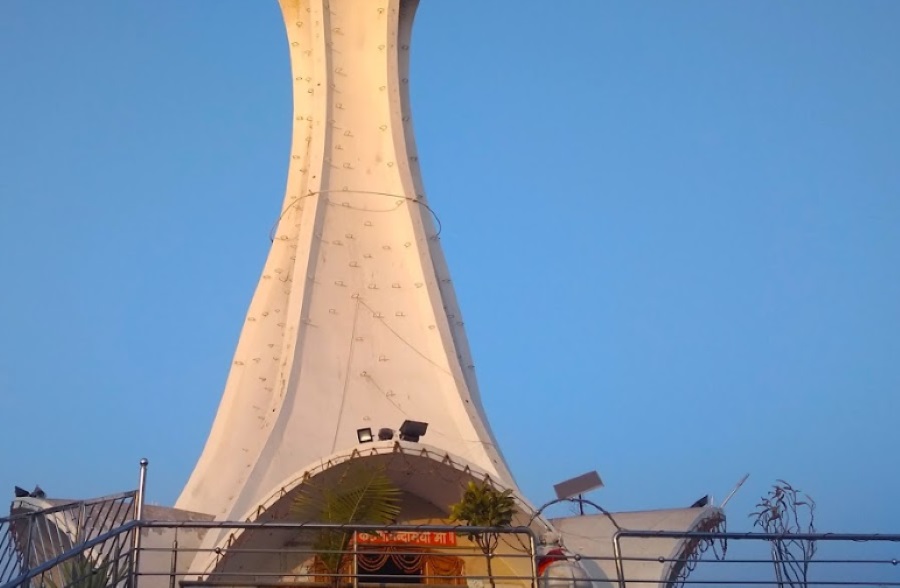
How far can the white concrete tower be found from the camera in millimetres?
14375

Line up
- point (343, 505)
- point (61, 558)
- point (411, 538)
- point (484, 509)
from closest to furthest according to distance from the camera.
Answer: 1. point (61, 558)
2. point (343, 505)
3. point (484, 509)
4. point (411, 538)

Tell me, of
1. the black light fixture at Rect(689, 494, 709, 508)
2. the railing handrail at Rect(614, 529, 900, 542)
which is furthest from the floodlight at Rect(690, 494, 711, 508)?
the railing handrail at Rect(614, 529, 900, 542)

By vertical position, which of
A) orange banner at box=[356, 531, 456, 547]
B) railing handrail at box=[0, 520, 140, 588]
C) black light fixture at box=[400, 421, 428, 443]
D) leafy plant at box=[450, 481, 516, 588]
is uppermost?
black light fixture at box=[400, 421, 428, 443]

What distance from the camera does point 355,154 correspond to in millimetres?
18234

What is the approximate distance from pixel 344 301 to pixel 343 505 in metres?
6.50

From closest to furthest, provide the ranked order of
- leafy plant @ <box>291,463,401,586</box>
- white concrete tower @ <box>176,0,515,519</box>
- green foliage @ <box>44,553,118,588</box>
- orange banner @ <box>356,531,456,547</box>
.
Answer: green foliage @ <box>44,553,118,588</box> < leafy plant @ <box>291,463,401,586</box> < orange banner @ <box>356,531,456,547</box> < white concrete tower @ <box>176,0,515,519</box>

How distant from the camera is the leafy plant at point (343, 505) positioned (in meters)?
10.1

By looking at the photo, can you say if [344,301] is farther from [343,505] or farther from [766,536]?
[766,536]

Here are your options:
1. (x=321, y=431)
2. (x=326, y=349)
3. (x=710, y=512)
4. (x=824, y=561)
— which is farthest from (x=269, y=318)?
(x=824, y=561)

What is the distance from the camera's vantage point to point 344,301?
16234 mm

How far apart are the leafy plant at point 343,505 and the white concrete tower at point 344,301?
4.25 ft

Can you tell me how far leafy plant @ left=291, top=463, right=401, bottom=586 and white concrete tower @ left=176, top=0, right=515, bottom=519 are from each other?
1296mm

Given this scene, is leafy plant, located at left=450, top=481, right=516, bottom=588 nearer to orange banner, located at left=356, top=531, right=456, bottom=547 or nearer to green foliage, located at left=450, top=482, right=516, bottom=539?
green foliage, located at left=450, top=482, right=516, bottom=539

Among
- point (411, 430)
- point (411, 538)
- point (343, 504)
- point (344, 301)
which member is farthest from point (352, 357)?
point (343, 504)
